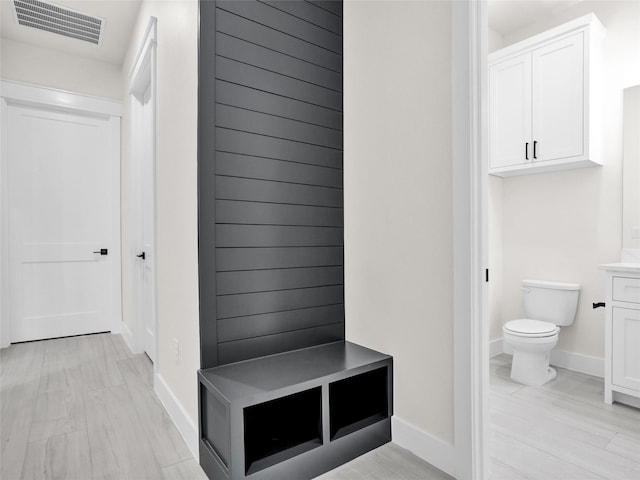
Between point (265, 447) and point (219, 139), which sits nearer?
point (265, 447)

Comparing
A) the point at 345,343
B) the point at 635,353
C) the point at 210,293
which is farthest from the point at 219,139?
the point at 635,353

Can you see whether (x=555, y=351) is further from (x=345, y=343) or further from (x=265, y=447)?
(x=265, y=447)

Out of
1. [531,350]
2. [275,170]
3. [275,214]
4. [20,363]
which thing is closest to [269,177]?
[275,170]

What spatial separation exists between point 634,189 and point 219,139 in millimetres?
2630

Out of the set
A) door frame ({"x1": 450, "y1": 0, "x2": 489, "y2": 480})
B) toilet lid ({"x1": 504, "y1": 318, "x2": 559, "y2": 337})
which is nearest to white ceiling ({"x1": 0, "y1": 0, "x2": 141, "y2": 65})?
door frame ({"x1": 450, "y1": 0, "x2": 489, "y2": 480})

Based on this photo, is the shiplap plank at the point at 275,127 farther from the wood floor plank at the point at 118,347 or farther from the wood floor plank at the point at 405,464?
the wood floor plank at the point at 118,347

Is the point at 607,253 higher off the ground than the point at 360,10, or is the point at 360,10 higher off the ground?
the point at 360,10

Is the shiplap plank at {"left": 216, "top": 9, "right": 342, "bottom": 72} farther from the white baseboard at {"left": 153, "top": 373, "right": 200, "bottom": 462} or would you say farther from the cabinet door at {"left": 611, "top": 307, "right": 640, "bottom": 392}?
the cabinet door at {"left": 611, "top": 307, "right": 640, "bottom": 392}

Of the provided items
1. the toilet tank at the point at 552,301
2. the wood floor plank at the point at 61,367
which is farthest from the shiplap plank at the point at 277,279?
the toilet tank at the point at 552,301

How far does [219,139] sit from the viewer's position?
1.63m

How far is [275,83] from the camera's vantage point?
1.84m

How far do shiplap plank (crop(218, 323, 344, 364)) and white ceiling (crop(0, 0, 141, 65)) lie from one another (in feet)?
8.94

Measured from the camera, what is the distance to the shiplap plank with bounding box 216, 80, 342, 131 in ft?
5.47

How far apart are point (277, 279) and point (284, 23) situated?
127cm
